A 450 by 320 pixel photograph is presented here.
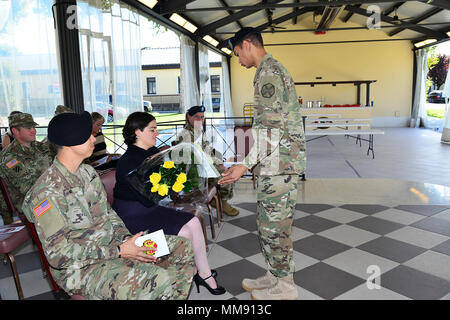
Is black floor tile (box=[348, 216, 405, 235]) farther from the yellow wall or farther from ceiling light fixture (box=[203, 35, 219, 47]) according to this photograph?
the yellow wall

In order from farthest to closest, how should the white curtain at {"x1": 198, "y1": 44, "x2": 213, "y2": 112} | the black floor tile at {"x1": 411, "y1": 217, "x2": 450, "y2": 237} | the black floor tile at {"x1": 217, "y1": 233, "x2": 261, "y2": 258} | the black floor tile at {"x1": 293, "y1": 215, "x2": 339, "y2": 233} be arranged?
the white curtain at {"x1": 198, "y1": 44, "x2": 213, "y2": 112}
the black floor tile at {"x1": 293, "y1": 215, "x2": 339, "y2": 233}
the black floor tile at {"x1": 411, "y1": 217, "x2": 450, "y2": 237}
the black floor tile at {"x1": 217, "y1": 233, "x2": 261, "y2": 258}

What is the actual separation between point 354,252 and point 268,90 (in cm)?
162

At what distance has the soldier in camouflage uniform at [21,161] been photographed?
111 inches

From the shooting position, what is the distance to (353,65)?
44.3 feet

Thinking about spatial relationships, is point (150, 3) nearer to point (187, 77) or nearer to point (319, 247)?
point (187, 77)

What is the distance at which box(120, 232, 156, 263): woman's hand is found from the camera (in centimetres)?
143

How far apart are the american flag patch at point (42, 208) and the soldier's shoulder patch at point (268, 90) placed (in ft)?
3.73

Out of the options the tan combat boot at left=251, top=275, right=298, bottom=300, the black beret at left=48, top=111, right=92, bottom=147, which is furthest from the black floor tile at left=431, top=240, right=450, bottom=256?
the black beret at left=48, top=111, right=92, bottom=147

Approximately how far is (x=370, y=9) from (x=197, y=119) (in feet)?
35.3

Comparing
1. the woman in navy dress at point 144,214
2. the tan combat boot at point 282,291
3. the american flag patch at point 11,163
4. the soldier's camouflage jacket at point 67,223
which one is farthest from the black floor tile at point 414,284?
the american flag patch at point 11,163

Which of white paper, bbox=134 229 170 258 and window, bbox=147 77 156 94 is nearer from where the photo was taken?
white paper, bbox=134 229 170 258

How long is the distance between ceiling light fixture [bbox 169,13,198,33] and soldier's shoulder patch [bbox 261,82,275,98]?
20.9ft

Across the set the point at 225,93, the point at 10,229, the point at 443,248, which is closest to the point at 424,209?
the point at 443,248

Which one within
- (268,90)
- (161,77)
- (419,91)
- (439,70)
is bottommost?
(268,90)
